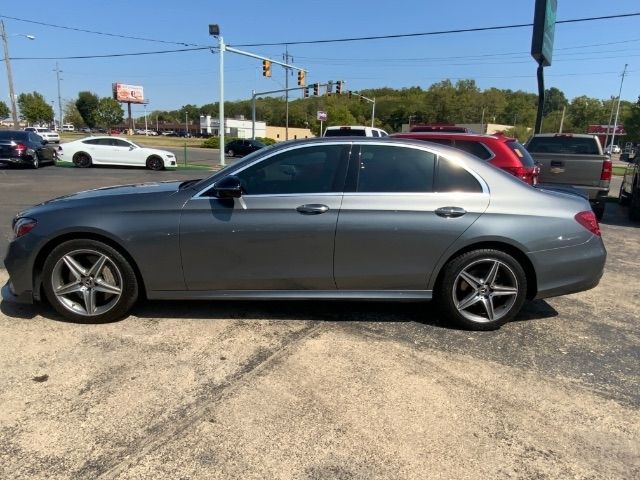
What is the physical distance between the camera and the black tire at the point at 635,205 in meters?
10.2

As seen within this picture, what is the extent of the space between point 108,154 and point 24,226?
1978 cm

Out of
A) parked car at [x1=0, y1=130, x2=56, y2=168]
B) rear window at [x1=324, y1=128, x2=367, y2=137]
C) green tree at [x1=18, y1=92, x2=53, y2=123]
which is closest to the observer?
rear window at [x1=324, y1=128, x2=367, y2=137]

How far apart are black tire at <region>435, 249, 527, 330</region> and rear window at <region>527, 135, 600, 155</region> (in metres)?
7.74

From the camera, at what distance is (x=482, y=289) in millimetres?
4078

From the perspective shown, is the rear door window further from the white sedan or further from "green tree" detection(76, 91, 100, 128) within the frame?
"green tree" detection(76, 91, 100, 128)

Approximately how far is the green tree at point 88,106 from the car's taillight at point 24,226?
420 feet

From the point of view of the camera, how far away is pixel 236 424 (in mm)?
2785

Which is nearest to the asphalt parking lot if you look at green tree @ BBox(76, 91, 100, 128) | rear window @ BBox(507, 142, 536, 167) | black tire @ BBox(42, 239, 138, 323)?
black tire @ BBox(42, 239, 138, 323)

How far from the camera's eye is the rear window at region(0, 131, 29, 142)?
20.0m

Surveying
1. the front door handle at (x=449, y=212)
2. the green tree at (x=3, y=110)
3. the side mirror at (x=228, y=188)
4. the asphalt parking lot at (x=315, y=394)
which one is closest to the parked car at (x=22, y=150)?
the asphalt parking lot at (x=315, y=394)

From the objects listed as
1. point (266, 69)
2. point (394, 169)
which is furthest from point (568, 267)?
point (266, 69)

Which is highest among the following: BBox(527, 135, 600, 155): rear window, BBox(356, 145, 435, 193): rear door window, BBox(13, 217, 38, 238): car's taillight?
BBox(527, 135, 600, 155): rear window

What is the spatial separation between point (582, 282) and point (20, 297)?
15.3 ft

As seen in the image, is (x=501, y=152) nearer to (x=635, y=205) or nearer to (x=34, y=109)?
(x=635, y=205)
